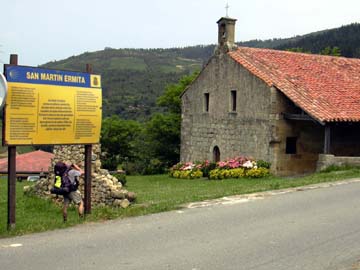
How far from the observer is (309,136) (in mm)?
24391

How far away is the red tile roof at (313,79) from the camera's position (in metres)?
22.2

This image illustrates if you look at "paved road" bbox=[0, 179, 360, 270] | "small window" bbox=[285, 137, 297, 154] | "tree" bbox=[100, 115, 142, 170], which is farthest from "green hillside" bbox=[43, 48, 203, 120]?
"paved road" bbox=[0, 179, 360, 270]

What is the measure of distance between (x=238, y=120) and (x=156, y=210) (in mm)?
16258

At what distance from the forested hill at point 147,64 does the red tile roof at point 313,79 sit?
22.3 m

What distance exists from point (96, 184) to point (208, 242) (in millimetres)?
6420

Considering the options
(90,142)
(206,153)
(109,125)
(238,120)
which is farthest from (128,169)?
(90,142)

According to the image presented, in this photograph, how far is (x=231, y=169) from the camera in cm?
2372

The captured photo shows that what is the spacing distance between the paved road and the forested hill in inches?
1631

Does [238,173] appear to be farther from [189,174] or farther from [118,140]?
[118,140]

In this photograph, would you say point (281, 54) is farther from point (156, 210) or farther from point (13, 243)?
point (13, 243)

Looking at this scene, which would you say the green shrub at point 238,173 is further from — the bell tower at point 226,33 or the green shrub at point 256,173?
the bell tower at point 226,33

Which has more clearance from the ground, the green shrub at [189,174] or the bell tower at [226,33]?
the bell tower at [226,33]

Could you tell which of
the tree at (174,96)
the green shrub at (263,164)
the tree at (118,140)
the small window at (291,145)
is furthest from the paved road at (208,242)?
the tree at (118,140)

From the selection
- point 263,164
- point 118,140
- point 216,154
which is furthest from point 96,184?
point 118,140
